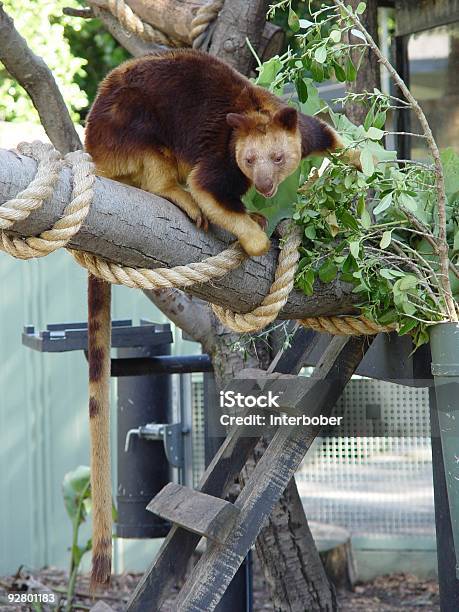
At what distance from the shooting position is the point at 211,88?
2.20 meters

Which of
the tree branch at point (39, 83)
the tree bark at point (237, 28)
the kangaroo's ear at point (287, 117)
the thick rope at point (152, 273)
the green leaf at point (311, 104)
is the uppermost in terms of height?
the tree bark at point (237, 28)

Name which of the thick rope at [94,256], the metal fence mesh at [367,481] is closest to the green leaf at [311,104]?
the thick rope at [94,256]

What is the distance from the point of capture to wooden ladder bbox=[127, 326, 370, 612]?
2.46 m

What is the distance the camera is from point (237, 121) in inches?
82.7

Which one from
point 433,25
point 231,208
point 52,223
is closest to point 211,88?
point 231,208

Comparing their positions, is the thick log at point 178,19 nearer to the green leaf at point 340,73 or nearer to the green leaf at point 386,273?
the green leaf at point 340,73

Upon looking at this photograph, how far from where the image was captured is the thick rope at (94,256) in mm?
1561

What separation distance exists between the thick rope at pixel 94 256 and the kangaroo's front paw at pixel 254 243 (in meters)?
0.02

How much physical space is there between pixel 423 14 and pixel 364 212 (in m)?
2.31

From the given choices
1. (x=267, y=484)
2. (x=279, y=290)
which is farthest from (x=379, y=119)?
(x=267, y=484)

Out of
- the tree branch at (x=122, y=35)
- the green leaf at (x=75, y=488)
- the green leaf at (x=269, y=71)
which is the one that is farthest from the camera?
the green leaf at (x=75, y=488)

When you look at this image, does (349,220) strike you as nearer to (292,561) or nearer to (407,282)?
(407,282)

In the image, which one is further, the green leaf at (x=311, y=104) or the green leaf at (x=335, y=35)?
the green leaf at (x=311, y=104)

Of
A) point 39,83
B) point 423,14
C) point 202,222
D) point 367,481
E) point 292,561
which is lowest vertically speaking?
point 292,561
